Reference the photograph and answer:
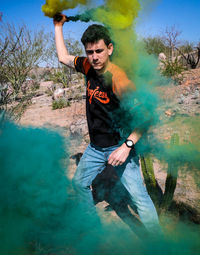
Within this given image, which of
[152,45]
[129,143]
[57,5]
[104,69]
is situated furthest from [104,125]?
[152,45]

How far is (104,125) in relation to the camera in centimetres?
162

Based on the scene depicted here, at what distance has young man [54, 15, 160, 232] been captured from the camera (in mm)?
1391

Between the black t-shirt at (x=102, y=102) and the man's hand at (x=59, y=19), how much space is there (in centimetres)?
35

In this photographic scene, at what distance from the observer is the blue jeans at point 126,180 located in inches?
60.5

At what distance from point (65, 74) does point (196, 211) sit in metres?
12.2

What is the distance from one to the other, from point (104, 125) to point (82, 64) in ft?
1.91

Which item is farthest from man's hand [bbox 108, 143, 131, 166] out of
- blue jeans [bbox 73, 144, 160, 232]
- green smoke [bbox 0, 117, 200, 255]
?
green smoke [bbox 0, 117, 200, 255]

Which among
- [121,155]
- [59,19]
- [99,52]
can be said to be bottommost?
[121,155]

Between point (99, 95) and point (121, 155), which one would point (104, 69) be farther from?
point (121, 155)

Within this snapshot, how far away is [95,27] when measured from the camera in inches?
54.8

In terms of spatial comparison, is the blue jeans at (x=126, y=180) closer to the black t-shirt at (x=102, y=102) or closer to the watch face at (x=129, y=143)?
the black t-shirt at (x=102, y=102)

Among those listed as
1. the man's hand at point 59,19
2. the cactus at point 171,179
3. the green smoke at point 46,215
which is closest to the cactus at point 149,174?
the cactus at point 171,179

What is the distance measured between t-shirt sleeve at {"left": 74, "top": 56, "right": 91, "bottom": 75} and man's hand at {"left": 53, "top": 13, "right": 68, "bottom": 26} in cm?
32

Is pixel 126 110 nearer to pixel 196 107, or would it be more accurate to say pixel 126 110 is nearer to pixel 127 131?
pixel 127 131
